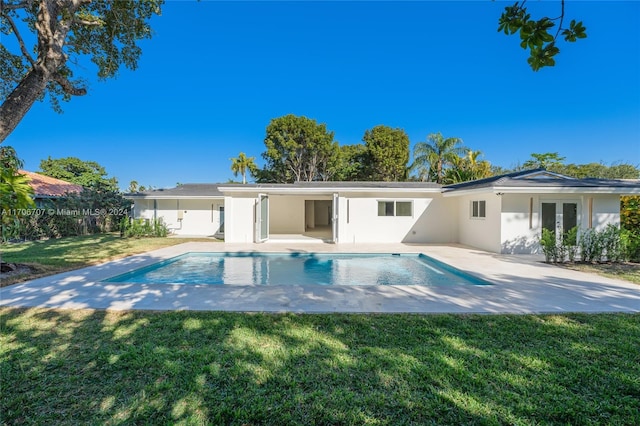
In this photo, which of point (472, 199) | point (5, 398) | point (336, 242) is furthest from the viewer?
point (336, 242)

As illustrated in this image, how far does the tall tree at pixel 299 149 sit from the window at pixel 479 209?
56.9ft

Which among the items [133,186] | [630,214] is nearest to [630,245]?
[630,214]

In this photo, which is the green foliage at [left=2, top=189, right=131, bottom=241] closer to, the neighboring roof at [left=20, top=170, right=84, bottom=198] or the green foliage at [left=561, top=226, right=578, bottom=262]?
the neighboring roof at [left=20, top=170, right=84, bottom=198]

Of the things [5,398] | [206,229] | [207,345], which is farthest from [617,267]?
[206,229]

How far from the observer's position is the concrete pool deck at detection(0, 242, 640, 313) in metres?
4.68

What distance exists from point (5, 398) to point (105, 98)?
21.1 metres

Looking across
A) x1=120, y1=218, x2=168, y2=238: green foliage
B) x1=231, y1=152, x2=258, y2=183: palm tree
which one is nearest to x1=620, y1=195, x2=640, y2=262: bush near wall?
x1=120, y1=218, x2=168, y2=238: green foliage

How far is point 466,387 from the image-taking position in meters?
2.57

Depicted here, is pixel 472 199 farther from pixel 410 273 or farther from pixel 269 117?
pixel 269 117

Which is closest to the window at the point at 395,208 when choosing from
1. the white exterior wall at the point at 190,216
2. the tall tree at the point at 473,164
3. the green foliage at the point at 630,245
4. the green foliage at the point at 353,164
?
the green foliage at the point at 630,245

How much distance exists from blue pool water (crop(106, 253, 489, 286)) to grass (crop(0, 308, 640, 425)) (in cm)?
290

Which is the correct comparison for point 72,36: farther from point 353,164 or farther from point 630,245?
Result: point 353,164

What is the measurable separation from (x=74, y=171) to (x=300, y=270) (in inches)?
1516

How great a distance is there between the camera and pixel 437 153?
968 inches
